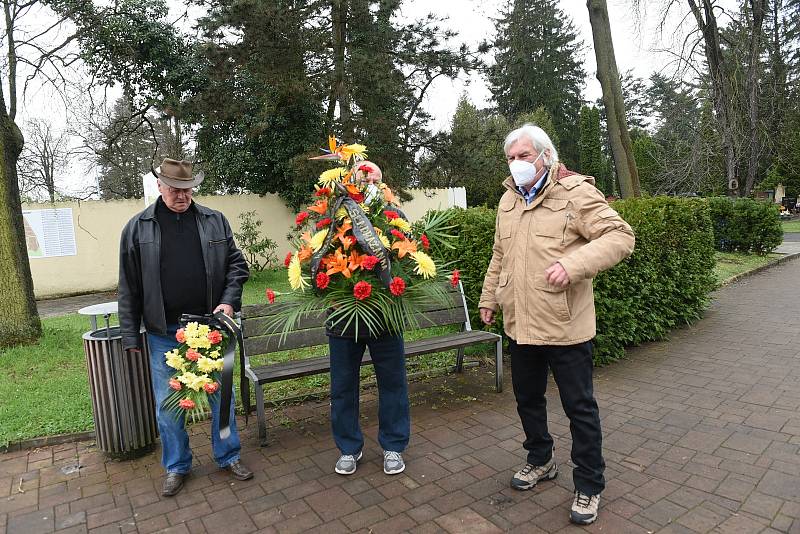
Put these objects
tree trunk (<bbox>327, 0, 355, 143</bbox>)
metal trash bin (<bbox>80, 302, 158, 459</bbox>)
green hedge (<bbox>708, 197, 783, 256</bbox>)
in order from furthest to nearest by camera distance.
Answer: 1. green hedge (<bbox>708, 197, 783, 256</bbox>)
2. tree trunk (<bbox>327, 0, 355, 143</bbox>)
3. metal trash bin (<bbox>80, 302, 158, 459</bbox>)

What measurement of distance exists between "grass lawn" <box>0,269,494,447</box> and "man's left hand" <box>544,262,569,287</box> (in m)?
1.77

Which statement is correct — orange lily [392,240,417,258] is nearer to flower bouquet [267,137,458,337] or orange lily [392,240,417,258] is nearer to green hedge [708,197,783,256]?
flower bouquet [267,137,458,337]

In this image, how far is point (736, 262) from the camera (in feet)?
43.4

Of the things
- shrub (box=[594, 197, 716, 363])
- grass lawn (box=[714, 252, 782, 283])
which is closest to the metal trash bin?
shrub (box=[594, 197, 716, 363])

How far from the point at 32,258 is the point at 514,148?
1319 centimetres

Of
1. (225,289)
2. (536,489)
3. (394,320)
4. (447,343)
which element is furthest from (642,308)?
(225,289)

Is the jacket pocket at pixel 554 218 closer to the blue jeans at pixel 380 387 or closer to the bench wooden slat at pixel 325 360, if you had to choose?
the blue jeans at pixel 380 387

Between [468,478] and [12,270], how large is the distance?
5930 mm

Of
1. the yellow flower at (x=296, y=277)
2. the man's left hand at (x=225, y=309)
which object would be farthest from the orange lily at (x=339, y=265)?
the man's left hand at (x=225, y=309)

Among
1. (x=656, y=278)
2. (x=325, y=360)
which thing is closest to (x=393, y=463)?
→ (x=325, y=360)

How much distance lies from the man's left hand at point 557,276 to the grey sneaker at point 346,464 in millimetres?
1757

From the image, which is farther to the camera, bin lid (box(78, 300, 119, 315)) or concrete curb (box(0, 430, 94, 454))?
bin lid (box(78, 300, 119, 315))

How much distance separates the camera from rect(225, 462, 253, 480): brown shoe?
339 centimetres

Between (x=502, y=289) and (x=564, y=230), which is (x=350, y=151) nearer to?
(x=502, y=289)
